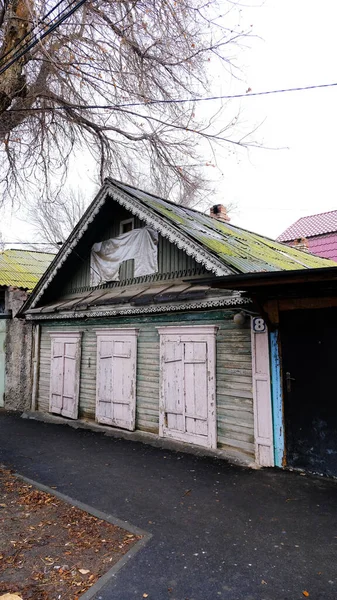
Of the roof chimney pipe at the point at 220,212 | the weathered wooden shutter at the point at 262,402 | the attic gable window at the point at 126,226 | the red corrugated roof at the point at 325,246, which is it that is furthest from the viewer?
the red corrugated roof at the point at 325,246

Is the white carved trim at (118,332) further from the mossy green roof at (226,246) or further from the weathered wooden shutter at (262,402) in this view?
the weathered wooden shutter at (262,402)

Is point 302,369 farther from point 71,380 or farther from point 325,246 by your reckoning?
point 325,246

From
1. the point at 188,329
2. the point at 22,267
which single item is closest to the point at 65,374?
the point at 188,329

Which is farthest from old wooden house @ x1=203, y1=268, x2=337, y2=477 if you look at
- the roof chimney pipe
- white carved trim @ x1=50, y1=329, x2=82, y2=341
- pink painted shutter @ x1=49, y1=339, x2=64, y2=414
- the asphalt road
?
the roof chimney pipe

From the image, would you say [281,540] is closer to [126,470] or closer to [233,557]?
[233,557]

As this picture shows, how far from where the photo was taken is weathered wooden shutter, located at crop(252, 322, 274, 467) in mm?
5789

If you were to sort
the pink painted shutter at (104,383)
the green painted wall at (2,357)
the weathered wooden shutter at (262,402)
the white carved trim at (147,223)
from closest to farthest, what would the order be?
1. the weathered wooden shutter at (262,402)
2. the white carved trim at (147,223)
3. the pink painted shutter at (104,383)
4. the green painted wall at (2,357)

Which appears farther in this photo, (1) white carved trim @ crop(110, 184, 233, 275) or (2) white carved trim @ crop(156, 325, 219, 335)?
(2) white carved trim @ crop(156, 325, 219, 335)

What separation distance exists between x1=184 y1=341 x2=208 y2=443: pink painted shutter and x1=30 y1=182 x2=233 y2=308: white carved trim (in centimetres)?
159

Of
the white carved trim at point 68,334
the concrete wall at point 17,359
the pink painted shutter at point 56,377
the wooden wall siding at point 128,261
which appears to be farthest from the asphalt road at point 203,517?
the concrete wall at point 17,359

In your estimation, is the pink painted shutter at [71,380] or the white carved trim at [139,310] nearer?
the white carved trim at [139,310]

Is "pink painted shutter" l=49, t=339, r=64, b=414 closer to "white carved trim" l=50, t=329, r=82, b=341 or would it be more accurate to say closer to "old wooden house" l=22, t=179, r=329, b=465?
"old wooden house" l=22, t=179, r=329, b=465

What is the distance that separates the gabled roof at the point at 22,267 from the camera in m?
12.6

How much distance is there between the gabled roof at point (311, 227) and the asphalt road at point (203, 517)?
1369 cm
